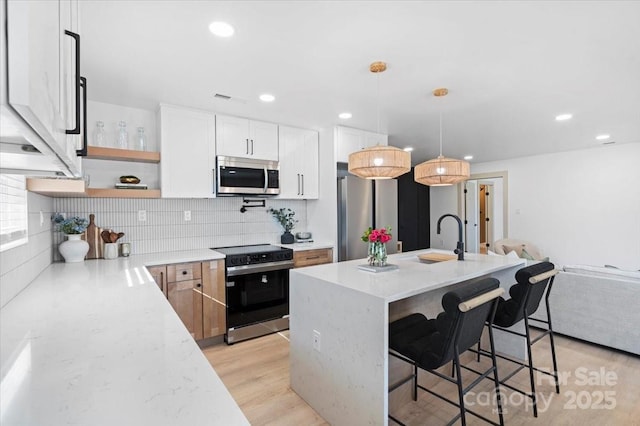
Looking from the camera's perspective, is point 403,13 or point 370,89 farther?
point 370,89

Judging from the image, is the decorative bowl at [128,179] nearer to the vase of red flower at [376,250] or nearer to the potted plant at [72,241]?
the potted plant at [72,241]

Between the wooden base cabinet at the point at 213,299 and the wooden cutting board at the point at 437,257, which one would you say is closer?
the wooden cutting board at the point at 437,257

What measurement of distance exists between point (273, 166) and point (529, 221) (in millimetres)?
4922

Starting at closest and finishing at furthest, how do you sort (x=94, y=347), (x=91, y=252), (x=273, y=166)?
1. (x=94, y=347)
2. (x=91, y=252)
3. (x=273, y=166)

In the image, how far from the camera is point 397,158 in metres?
2.43

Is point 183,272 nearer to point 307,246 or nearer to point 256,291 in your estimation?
point 256,291

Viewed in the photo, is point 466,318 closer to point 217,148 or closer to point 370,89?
point 370,89

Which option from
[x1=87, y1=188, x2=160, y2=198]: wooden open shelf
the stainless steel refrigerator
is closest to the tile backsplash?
[x1=87, y1=188, x2=160, y2=198]: wooden open shelf

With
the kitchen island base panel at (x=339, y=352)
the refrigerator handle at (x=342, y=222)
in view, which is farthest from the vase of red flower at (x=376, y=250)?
Result: the refrigerator handle at (x=342, y=222)

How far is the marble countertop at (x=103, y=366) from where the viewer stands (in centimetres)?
68

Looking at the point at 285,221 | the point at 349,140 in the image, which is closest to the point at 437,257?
the point at 349,140

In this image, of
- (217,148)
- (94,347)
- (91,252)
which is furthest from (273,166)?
(94,347)

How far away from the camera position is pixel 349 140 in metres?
3.96

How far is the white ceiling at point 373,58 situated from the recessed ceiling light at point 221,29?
0.12 ft
